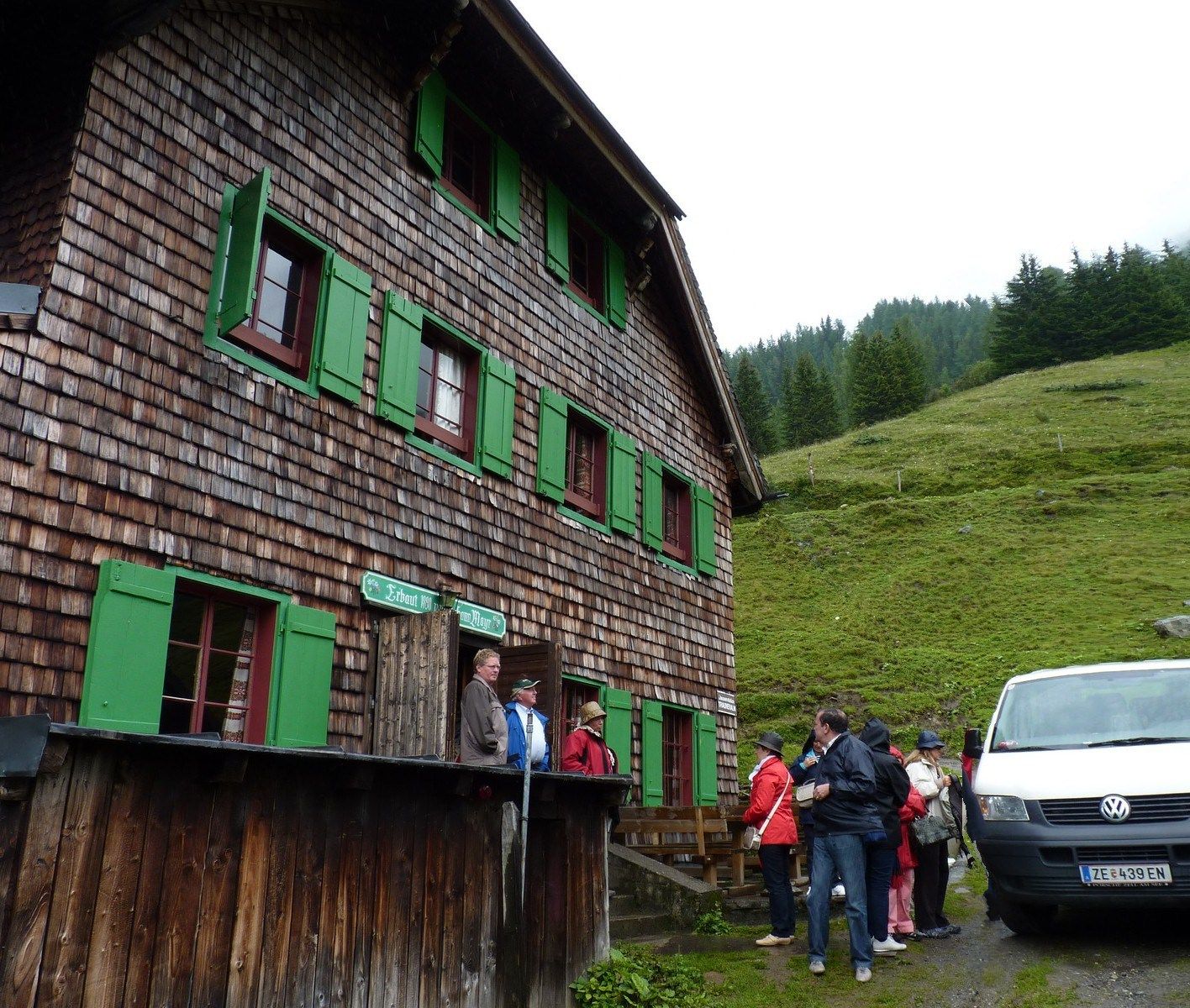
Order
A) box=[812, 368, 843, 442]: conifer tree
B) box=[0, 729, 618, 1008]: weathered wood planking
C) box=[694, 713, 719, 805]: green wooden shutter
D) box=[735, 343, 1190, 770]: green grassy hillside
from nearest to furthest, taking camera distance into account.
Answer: box=[0, 729, 618, 1008]: weathered wood planking, box=[694, 713, 719, 805]: green wooden shutter, box=[735, 343, 1190, 770]: green grassy hillside, box=[812, 368, 843, 442]: conifer tree

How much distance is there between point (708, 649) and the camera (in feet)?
50.8

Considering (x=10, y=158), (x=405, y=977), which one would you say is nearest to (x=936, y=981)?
(x=405, y=977)

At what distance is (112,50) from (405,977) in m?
6.76

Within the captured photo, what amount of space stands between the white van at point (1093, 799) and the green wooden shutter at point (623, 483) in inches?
234

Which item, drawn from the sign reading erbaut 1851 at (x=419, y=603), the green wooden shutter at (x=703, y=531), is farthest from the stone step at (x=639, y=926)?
the green wooden shutter at (x=703, y=531)

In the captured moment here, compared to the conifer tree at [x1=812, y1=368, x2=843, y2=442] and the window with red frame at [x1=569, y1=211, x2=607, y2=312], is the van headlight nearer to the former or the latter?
the window with red frame at [x1=569, y1=211, x2=607, y2=312]

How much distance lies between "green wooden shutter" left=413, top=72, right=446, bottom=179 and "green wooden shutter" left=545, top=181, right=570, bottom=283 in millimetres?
2011

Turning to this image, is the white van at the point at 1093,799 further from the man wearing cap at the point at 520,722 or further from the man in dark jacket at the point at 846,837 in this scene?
the man wearing cap at the point at 520,722

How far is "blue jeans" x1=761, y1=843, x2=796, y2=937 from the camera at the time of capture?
890 centimetres

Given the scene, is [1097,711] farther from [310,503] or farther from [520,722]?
[310,503]

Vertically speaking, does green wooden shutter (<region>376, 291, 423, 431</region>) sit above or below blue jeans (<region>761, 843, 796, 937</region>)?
above

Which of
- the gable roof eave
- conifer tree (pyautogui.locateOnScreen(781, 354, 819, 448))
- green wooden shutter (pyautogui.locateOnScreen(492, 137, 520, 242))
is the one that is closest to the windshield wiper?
green wooden shutter (pyautogui.locateOnScreen(492, 137, 520, 242))

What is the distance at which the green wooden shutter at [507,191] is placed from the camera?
40.6 feet

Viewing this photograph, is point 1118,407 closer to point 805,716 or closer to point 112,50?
point 805,716
